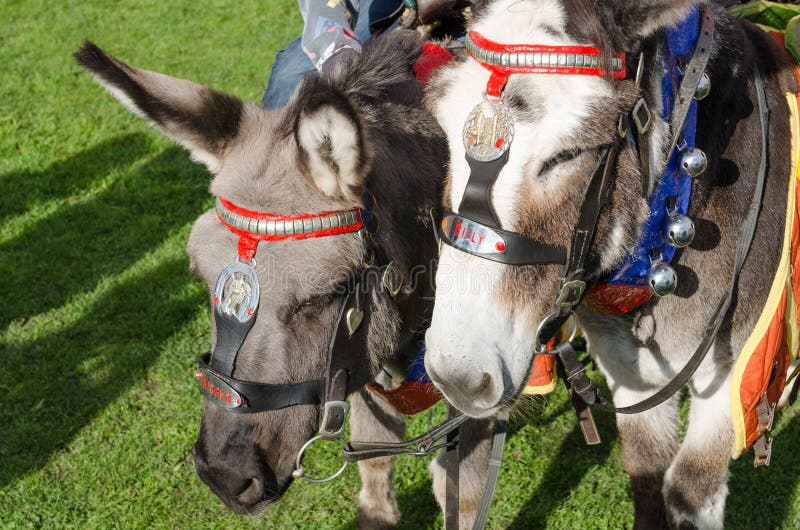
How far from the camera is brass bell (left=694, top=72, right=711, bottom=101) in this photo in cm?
234

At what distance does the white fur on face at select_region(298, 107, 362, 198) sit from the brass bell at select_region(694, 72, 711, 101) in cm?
104

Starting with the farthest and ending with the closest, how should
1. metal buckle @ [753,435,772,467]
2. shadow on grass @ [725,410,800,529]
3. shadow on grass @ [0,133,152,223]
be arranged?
shadow on grass @ [0,133,152,223]
shadow on grass @ [725,410,800,529]
metal buckle @ [753,435,772,467]

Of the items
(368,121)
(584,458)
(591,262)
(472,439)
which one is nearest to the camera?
(591,262)

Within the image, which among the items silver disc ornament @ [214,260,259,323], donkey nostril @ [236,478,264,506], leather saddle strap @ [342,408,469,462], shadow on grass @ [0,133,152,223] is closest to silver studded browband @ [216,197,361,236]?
silver disc ornament @ [214,260,259,323]

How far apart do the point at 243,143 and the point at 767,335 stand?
1.88 meters

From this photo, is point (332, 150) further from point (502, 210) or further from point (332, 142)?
point (502, 210)

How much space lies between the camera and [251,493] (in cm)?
247

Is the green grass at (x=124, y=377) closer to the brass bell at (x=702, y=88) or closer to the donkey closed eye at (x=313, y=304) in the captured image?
the donkey closed eye at (x=313, y=304)

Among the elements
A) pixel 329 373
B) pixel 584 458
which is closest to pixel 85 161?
pixel 584 458

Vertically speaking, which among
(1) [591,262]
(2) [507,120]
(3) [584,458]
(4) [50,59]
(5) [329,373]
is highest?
(2) [507,120]

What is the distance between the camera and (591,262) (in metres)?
2.34

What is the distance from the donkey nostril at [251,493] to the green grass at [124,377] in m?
1.74

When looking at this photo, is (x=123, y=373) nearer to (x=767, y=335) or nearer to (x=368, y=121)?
(x=368, y=121)

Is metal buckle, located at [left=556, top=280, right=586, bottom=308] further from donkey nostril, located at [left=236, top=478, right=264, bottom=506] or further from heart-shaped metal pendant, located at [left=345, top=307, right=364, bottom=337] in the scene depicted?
donkey nostril, located at [left=236, top=478, right=264, bottom=506]
